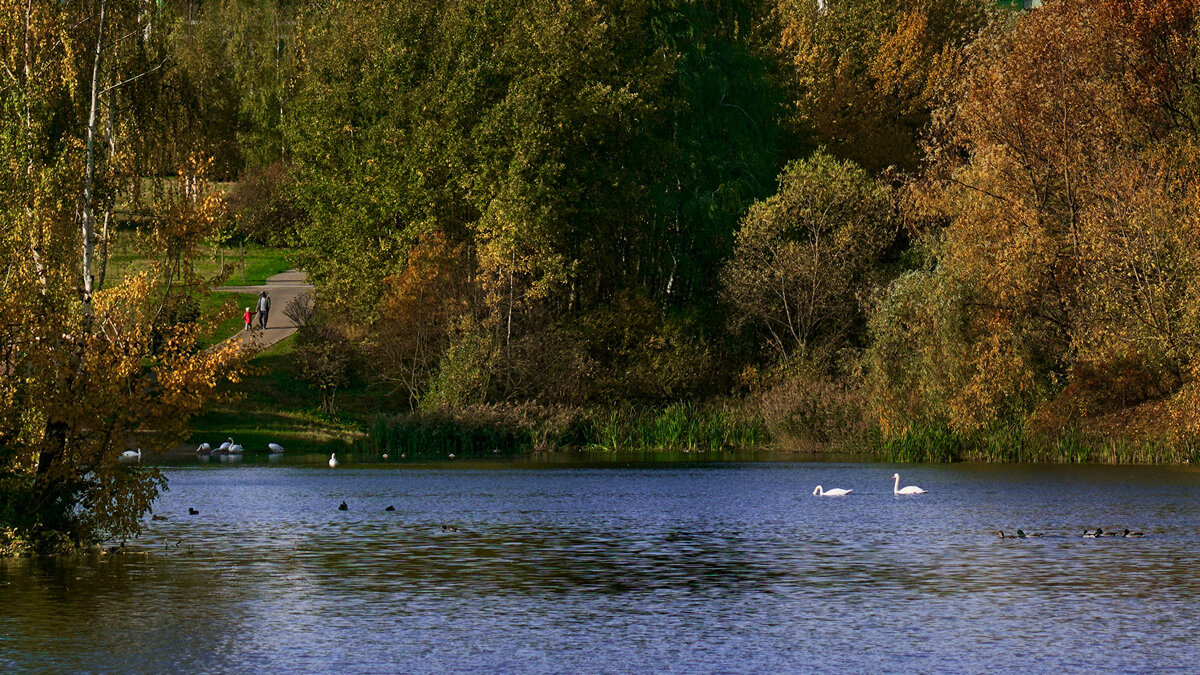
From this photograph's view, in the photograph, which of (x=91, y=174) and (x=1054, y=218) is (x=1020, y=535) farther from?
(x=1054, y=218)

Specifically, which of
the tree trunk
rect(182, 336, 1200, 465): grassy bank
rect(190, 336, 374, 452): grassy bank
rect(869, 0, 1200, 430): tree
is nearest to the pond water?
the tree trunk

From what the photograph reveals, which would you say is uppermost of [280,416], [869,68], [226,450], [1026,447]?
[869,68]

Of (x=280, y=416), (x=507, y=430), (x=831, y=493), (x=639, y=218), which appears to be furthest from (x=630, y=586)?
(x=639, y=218)

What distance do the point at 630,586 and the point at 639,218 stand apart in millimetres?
57850

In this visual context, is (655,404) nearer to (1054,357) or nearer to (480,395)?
(480,395)

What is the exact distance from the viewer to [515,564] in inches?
1123

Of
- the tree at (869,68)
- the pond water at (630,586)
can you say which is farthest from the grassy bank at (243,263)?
the pond water at (630,586)

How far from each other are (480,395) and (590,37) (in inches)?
755

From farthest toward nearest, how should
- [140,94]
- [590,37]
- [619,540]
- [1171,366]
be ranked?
[590,37]
[1171,366]
[140,94]
[619,540]

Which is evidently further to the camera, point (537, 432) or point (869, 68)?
point (869, 68)

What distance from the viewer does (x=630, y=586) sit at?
84.0 ft

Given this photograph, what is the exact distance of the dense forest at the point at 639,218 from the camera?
32.1 metres

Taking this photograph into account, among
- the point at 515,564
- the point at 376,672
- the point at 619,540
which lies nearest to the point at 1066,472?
the point at 619,540

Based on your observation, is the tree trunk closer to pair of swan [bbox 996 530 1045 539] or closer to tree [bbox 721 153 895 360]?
pair of swan [bbox 996 530 1045 539]
